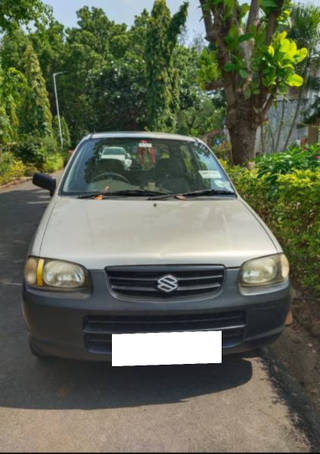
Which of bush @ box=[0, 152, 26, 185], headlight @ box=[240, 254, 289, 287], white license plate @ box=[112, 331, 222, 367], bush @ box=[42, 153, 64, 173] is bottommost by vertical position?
bush @ box=[42, 153, 64, 173]

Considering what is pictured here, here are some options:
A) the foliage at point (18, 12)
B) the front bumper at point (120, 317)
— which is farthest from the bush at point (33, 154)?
the front bumper at point (120, 317)

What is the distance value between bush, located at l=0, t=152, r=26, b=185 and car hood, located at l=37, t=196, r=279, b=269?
12837 mm

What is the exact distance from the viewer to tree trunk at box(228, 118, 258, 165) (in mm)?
6695

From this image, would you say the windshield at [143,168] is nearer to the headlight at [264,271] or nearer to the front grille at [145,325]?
the headlight at [264,271]

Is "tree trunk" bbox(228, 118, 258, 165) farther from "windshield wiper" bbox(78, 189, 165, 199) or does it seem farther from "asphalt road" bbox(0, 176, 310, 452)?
"asphalt road" bbox(0, 176, 310, 452)

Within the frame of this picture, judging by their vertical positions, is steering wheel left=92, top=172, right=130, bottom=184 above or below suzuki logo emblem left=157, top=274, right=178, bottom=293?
above

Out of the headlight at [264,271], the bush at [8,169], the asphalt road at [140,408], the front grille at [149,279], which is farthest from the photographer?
the bush at [8,169]

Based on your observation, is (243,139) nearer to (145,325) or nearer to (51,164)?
(145,325)

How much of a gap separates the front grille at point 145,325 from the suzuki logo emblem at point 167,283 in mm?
148

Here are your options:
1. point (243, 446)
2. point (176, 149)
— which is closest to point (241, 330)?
point (243, 446)

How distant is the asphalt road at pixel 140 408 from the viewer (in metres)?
2.13

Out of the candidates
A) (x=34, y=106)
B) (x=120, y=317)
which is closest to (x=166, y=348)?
(x=120, y=317)

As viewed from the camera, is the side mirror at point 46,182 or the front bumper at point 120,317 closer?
the front bumper at point 120,317

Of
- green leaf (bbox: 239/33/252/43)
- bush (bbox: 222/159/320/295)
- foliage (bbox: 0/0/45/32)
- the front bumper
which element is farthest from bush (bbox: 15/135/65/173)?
the front bumper
